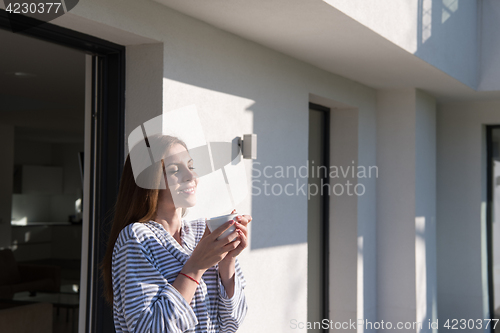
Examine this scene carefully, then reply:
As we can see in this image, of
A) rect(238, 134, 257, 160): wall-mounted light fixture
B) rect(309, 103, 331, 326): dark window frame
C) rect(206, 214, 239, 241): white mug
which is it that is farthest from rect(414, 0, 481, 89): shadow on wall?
rect(206, 214, 239, 241): white mug

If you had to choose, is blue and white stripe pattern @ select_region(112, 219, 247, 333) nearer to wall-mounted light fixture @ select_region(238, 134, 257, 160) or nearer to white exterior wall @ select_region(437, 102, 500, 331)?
wall-mounted light fixture @ select_region(238, 134, 257, 160)

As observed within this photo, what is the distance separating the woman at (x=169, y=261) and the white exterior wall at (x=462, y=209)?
14.4ft

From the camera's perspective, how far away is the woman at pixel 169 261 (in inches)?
57.7

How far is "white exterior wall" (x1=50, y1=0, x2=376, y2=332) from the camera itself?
8.56 ft

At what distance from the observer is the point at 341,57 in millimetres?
3770

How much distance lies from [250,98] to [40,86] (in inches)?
112

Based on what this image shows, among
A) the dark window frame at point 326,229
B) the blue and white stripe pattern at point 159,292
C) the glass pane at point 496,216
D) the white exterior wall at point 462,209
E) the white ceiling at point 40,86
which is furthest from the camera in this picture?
the glass pane at point 496,216

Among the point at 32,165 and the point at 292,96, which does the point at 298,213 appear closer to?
the point at 292,96

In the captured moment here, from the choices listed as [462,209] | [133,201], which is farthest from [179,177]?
[462,209]

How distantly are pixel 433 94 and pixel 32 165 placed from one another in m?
7.97

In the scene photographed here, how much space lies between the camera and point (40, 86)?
5234 millimetres

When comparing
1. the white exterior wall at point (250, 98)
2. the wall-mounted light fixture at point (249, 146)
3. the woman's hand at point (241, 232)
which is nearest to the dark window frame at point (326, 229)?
the white exterior wall at point (250, 98)

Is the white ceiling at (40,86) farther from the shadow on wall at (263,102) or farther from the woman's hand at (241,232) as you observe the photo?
the woman's hand at (241,232)

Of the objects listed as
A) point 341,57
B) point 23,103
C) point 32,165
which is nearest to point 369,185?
point 341,57
